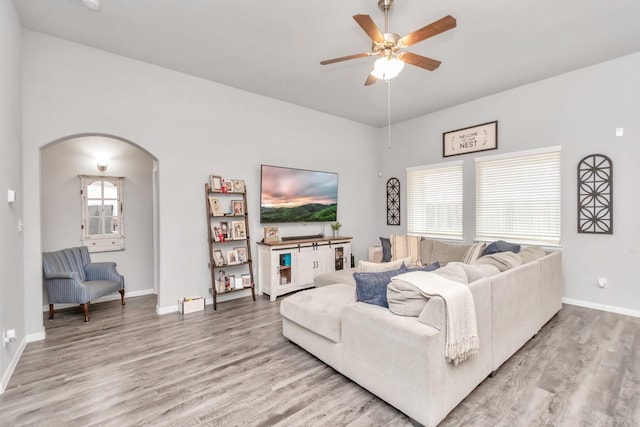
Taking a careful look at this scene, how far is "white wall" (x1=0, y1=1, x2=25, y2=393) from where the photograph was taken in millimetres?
2340

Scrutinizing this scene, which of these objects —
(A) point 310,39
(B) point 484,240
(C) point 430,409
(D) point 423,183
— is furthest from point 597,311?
(A) point 310,39

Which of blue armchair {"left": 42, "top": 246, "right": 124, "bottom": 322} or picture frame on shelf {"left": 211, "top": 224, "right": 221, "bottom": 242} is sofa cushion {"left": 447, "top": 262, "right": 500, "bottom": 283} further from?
blue armchair {"left": 42, "top": 246, "right": 124, "bottom": 322}

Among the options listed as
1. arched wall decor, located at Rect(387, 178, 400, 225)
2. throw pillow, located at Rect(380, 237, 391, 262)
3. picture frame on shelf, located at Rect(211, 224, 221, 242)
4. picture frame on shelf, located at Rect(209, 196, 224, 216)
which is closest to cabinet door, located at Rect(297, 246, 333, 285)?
throw pillow, located at Rect(380, 237, 391, 262)

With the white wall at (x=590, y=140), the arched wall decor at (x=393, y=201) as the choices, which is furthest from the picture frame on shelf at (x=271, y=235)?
the white wall at (x=590, y=140)

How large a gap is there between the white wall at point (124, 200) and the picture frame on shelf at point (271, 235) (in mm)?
1942

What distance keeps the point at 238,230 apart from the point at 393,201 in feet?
11.0

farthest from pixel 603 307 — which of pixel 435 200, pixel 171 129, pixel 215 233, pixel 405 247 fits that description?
pixel 171 129

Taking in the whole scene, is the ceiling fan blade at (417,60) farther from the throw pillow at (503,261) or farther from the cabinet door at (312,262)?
the cabinet door at (312,262)

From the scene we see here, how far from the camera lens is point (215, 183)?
167 inches

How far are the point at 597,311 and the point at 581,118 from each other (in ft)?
8.22

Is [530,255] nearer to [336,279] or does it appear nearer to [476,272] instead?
[476,272]

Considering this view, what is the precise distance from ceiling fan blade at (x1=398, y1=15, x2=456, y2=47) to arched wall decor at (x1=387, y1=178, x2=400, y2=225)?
4033 mm

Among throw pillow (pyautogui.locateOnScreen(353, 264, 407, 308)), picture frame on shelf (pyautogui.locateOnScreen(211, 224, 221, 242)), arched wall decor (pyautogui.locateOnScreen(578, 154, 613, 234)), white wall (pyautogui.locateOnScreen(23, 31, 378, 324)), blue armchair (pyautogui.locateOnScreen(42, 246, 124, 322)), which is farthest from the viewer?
picture frame on shelf (pyautogui.locateOnScreen(211, 224, 221, 242))

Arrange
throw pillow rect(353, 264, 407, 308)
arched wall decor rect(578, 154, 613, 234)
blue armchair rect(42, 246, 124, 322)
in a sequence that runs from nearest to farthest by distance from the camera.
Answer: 1. throw pillow rect(353, 264, 407, 308)
2. blue armchair rect(42, 246, 124, 322)
3. arched wall decor rect(578, 154, 613, 234)
